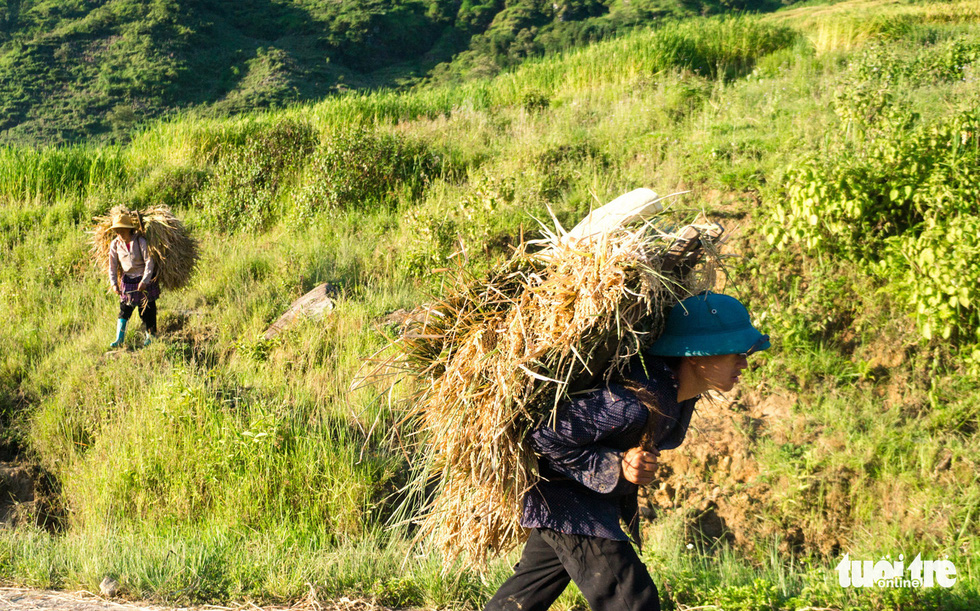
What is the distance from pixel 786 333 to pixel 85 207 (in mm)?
10713

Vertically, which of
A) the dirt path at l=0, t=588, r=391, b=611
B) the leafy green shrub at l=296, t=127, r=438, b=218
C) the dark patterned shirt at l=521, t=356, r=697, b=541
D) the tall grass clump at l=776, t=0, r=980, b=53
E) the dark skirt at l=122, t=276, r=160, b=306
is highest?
the tall grass clump at l=776, t=0, r=980, b=53

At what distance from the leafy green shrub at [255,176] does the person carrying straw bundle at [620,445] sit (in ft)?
29.8

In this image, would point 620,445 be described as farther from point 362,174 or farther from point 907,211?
point 362,174

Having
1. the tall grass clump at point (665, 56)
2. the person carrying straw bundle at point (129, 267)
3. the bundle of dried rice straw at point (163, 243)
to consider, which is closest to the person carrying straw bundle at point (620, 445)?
the person carrying straw bundle at point (129, 267)

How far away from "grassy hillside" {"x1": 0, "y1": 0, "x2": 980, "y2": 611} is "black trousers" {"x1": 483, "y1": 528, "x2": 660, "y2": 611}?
79 cm

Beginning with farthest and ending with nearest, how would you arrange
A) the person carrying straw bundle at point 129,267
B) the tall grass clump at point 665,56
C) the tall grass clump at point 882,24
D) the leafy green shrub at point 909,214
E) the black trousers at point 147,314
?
the tall grass clump at point 665,56 < the tall grass clump at point 882,24 < the black trousers at point 147,314 < the person carrying straw bundle at point 129,267 < the leafy green shrub at point 909,214

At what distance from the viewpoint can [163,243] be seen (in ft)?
24.8

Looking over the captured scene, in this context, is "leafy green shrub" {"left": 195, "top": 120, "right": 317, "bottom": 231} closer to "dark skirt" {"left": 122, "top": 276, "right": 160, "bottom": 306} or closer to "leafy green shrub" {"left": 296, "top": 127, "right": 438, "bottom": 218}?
"leafy green shrub" {"left": 296, "top": 127, "right": 438, "bottom": 218}

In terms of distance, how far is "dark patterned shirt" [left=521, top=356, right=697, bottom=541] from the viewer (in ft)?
7.63

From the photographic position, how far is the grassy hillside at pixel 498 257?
13.6ft

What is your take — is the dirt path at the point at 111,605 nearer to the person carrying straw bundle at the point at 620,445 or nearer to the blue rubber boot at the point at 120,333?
the person carrying straw bundle at the point at 620,445

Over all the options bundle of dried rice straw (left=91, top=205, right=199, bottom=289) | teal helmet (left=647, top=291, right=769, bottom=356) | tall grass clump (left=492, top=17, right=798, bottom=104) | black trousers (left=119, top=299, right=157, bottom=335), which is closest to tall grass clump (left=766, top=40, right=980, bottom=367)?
teal helmet (left=647, top=291, right=769, bottom=356)

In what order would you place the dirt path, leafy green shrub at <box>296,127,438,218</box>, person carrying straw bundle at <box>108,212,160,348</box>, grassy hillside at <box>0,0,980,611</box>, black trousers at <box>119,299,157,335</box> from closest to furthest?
1. the dirt path
2. grassy hillside at <box>0,0,980,611</box>
3. person carrying straw bundle at <box>108,212,160,348</box>
4. black trousers at <box>119,299,157,335</box>
5. leafy green shrub at <box>296,127,438,218</box>

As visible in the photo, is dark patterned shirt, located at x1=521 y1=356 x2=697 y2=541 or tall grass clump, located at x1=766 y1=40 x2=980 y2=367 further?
tall grass clump, located at x1=766 y1=40 x2=980 y2=367
